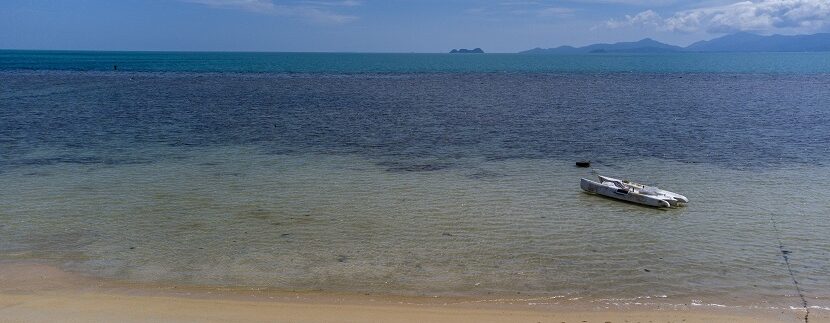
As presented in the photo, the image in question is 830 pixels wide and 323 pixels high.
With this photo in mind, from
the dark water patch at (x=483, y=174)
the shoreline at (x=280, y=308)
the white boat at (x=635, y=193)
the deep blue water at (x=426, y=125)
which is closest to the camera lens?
the shoreline at (x=280, y=308)

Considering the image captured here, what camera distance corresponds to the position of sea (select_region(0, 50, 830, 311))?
15758 millimetres

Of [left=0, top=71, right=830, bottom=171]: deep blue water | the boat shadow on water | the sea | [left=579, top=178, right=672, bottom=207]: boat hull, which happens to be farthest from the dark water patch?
the boat shadow on water

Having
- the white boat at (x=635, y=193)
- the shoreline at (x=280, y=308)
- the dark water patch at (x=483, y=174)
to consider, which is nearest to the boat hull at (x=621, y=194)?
the white boat at (x=635, y=193)

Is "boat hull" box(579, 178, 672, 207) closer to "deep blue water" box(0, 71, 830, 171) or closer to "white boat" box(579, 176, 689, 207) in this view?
"white boat" box(579, 176, 689, 207)

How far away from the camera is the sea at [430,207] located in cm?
1576

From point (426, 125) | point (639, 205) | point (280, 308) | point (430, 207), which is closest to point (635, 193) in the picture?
point (639, 205)

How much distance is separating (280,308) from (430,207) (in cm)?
955

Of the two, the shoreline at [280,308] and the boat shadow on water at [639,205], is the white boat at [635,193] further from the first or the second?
the shoreline at [280,308]

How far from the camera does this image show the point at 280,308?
45.2 feet

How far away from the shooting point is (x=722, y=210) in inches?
864

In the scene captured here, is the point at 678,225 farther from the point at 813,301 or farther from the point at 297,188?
the point at 297,188

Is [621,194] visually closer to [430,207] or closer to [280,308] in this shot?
[430,207]

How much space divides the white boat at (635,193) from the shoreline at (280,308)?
29.4ft

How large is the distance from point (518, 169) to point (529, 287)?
576 inches
